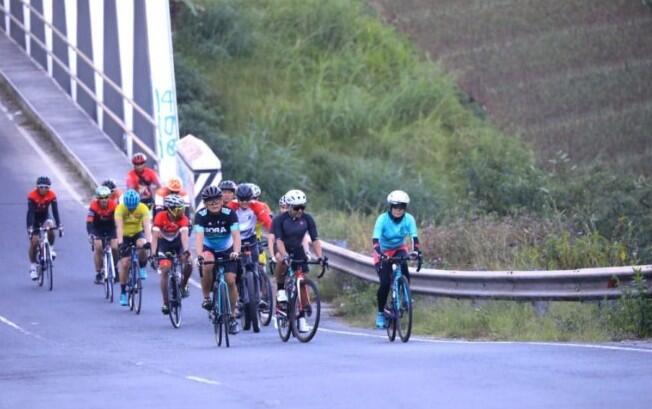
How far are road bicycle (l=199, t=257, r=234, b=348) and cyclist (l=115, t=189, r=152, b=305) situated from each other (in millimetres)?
3327

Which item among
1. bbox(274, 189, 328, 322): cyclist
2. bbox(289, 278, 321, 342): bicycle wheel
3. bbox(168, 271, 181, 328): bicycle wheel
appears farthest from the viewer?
bbox(168, 271, 181, 328): bicycle wheel

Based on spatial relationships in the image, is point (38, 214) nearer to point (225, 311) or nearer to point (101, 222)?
point (101, 222)

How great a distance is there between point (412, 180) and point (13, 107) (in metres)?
9.72

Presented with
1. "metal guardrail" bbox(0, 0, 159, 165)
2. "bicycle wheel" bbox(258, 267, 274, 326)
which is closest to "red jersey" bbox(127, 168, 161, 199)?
"metal guardrail" bbox(0, 0, 159, 165)

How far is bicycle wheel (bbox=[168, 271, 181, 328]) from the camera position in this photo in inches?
747

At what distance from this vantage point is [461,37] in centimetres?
4125

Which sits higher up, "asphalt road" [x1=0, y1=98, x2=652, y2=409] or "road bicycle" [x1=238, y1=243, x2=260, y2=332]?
"road bicycle" [x1=238, y1=243, x2=260, y2=332]

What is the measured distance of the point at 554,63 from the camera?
39688 mm

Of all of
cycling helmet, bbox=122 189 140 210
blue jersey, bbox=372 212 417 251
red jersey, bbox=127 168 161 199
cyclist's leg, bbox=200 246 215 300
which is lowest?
cyclist's leg, bbox=200 246 215 300

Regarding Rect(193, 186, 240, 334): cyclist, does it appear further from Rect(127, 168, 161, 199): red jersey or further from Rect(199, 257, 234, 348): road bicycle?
Rect(127, 168, 161, 199): red jersey

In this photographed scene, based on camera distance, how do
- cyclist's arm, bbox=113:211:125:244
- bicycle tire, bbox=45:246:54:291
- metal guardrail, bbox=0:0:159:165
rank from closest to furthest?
1. cyclist's arm, bbox=113:211:125:244
2. bicycle tire, bbox=45:246:54:291
3. metal guardrail, bbox=0:0:159:165

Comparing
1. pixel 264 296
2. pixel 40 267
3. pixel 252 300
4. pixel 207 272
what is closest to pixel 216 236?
pixel 207 272

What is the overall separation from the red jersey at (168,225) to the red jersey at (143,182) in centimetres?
406

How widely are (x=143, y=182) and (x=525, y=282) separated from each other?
25.5ft
